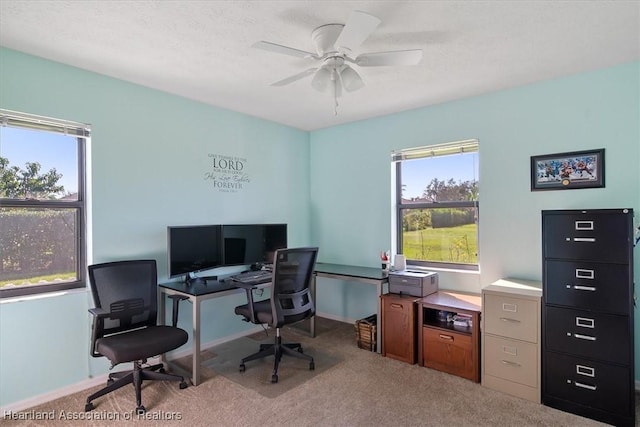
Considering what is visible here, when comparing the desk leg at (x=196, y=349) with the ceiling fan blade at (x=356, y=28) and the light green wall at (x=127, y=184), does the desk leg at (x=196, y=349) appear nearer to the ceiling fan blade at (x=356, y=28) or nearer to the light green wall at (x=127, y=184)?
the light green wall at (x=127, y=184)

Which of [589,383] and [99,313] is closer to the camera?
[589,383]

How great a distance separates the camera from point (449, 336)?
310cm

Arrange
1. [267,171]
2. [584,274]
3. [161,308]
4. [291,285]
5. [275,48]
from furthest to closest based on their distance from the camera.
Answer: [267,171] → [161,308] → [291,285] → [584,274] → [275,48]

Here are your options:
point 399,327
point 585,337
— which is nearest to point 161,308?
point 399,327

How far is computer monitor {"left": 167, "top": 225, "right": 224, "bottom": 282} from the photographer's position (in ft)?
10.5

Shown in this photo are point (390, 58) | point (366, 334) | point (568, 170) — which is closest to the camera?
point (390, 58)

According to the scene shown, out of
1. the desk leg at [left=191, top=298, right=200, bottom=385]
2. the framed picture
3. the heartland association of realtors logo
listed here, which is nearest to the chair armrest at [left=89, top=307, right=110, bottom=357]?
the desk leg at [left=191, top=298, right=200, bottom=385]

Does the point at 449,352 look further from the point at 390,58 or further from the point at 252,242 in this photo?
the point at 390,58

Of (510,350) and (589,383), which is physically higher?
(510,350)

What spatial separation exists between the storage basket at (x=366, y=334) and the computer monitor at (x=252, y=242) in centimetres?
125

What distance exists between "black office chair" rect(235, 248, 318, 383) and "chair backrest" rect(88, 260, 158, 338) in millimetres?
766

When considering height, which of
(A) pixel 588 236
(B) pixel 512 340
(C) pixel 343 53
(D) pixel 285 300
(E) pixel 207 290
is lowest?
(B) pixel 512 340

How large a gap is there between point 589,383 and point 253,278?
277cm

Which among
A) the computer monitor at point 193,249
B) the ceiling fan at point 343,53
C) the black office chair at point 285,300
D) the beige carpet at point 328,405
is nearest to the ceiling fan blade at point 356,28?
the ceiling fan at point 343,53
